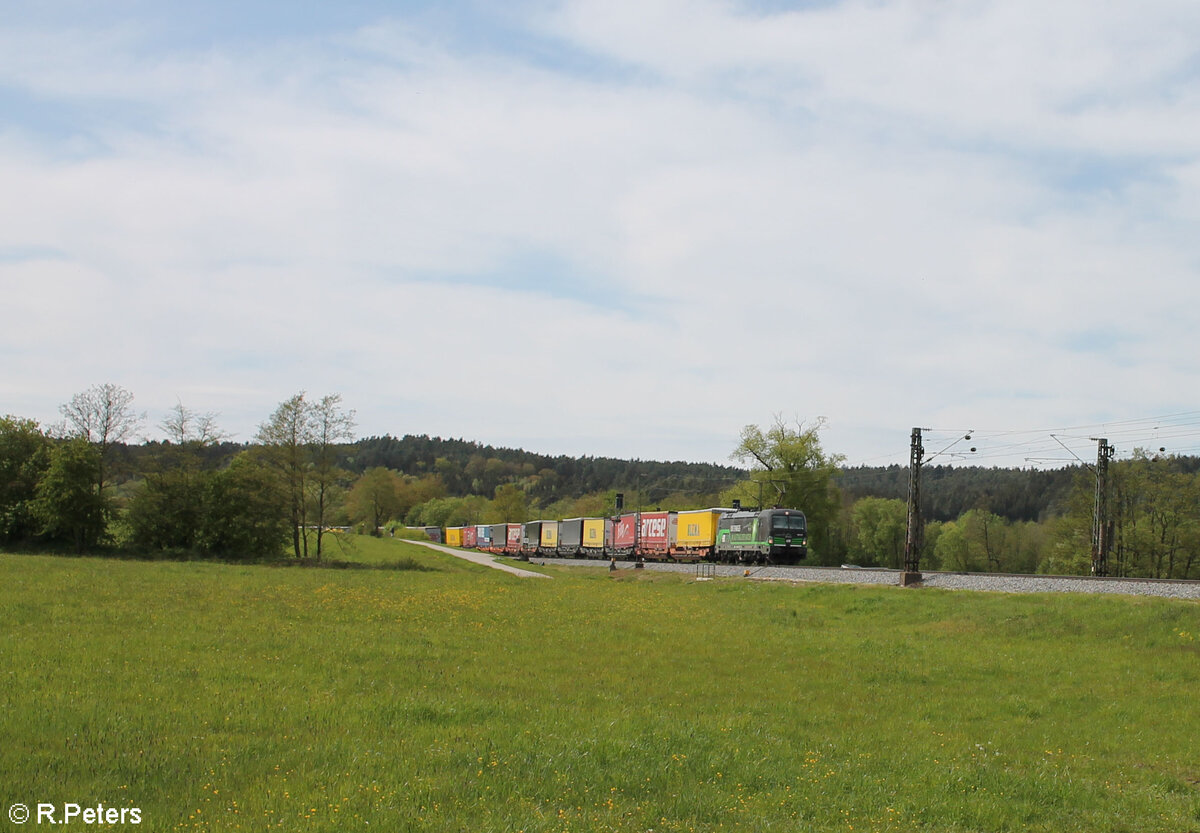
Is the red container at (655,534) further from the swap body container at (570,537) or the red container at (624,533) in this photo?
the swap body container at (570,537)

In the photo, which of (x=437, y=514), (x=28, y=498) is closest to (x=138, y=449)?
(x=28, y=498)

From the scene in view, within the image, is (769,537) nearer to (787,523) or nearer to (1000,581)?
(787,523)

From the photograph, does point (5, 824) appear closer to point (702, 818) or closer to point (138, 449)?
point (702, 818)

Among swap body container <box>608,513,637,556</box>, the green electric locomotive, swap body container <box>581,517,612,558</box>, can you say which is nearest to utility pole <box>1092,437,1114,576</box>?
the green electric locomotive

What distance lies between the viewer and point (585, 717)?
41.5ft

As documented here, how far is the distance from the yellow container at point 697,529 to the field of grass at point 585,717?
37732 mm

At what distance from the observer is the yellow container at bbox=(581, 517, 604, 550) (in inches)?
3302

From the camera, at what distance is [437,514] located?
176m

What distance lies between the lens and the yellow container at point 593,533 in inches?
3302

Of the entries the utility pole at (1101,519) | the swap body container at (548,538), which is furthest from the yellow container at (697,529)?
the swap body container at (548,538)

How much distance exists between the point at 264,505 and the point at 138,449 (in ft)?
30.9

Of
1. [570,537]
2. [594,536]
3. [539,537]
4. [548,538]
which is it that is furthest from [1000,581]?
[539,537]

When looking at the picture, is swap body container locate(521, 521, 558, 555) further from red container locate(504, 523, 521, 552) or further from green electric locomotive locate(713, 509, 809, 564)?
green electric locomotive locate(713, 509, 809, 564)

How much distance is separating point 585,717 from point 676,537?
5799 cm
